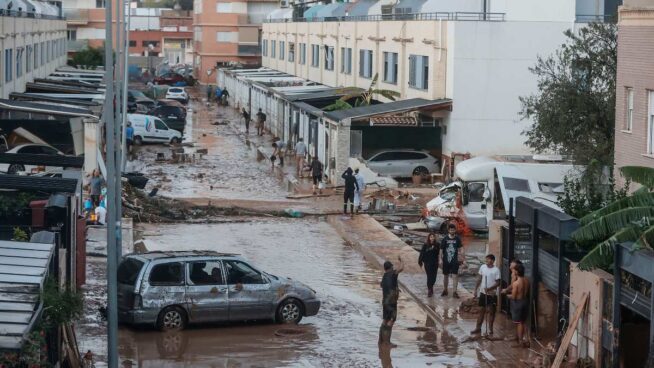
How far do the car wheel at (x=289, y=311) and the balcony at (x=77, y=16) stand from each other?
3394 inches

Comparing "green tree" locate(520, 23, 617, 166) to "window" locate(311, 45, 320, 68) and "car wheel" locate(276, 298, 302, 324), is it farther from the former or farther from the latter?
"window" locate(311, 45, 320, 68)

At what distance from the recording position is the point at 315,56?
227ft

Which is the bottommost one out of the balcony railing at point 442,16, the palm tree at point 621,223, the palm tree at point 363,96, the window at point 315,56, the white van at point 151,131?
the white van at point 151,131

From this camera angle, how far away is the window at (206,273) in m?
20.1

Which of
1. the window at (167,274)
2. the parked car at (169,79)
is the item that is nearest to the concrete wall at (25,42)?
the parked car at (169,79)

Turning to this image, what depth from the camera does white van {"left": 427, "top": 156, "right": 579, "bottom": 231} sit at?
3052cm

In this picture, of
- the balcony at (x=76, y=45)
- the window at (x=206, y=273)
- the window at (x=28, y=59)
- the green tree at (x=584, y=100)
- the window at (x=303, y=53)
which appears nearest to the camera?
A: the window at (x=206, y=273)

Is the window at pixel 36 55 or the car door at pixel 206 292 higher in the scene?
the window at pixel 36 55

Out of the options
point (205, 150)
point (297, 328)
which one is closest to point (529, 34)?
point (205, 150)

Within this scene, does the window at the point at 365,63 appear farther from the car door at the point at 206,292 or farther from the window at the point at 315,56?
the car door at the point at 206,292

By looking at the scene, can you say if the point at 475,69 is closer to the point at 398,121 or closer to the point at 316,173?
the point at 398,121

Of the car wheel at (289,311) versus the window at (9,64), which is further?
the window at (9,64)

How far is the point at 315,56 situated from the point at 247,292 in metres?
49.4

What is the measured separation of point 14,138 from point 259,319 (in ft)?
70.6
